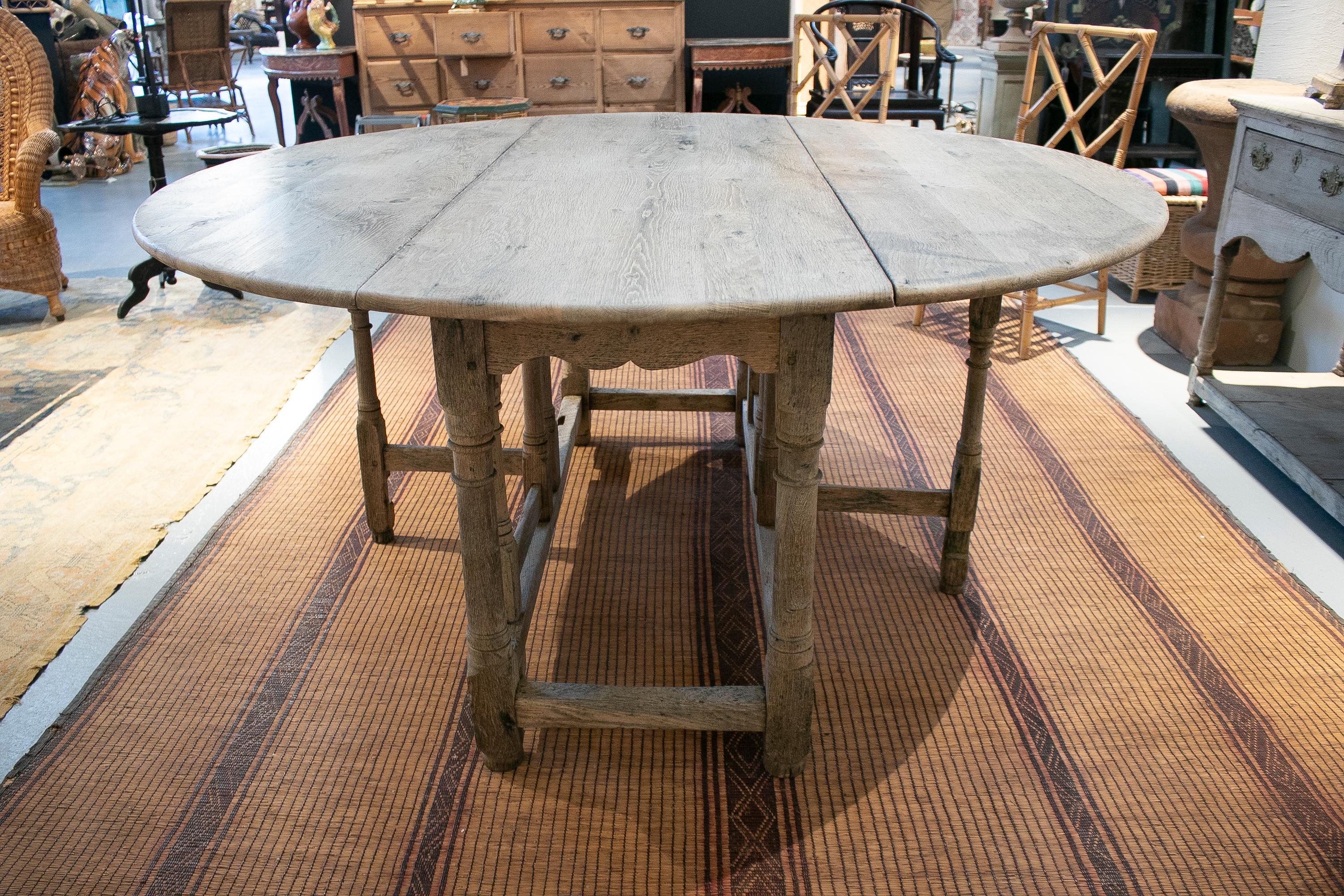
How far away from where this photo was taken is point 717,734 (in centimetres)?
170

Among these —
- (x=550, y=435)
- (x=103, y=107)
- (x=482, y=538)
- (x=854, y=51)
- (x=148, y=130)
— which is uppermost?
(x=854, y=51)

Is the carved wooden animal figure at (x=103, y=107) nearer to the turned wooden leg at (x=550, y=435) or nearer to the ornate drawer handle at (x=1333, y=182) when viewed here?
the turned wooden leg at (x=550, y=435)

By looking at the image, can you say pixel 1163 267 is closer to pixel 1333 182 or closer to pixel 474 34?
pixel 1333 182

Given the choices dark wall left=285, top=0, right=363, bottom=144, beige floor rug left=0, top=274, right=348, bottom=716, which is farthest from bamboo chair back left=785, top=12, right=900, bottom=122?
dark wall left=285, top=0, right=363, bottom=144

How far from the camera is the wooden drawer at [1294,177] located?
7.47 feet

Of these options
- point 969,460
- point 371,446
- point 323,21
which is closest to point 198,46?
point 323,21

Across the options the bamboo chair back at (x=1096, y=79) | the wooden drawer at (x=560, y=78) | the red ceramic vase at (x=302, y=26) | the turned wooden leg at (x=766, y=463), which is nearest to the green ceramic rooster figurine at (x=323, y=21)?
the red ceramic vase at (x=302, y=26)

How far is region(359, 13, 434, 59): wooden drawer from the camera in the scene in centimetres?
531

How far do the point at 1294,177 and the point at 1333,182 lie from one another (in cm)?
17

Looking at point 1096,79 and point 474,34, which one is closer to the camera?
point 1096,79

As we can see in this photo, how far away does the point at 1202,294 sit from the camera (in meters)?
3.34

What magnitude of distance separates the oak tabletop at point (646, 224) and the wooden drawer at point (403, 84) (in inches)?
142

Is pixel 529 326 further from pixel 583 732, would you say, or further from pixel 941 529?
pixel 941 529

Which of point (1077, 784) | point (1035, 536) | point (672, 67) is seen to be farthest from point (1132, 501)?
point (672, 67)
